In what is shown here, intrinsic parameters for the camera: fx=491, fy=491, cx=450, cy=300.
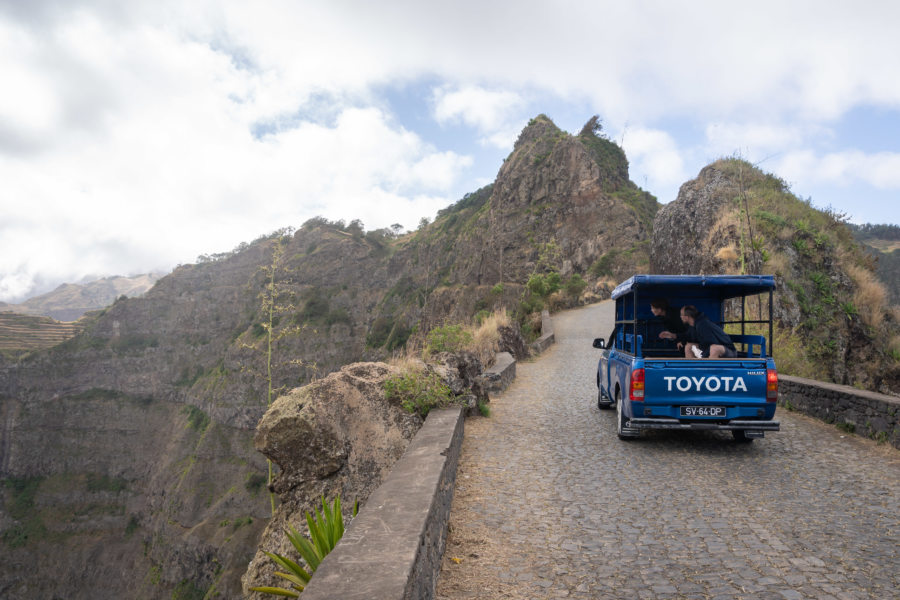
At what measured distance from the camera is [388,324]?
84.2 metres

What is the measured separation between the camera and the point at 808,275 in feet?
52.1

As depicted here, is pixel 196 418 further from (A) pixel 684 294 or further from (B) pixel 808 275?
(A) pixel 684 294

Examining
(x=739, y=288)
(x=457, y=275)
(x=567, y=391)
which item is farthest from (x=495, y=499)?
(x=457, y=275)

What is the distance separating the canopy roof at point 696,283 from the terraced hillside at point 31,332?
125299 millimetres

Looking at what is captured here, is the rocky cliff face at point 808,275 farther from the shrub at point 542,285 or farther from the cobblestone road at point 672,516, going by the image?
the shrub at point 542,285

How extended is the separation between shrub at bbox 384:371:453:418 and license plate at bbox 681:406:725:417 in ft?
10.0

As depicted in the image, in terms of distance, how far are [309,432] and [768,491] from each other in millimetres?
4754

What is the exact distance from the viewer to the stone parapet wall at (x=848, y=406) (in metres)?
6.29

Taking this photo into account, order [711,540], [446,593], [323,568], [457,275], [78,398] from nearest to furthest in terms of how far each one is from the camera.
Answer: [323,568] < [446,593] < [711,540] < [457,275] < [78,398]

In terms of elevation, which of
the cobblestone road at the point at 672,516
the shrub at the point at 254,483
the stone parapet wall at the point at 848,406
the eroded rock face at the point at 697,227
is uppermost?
the eroded rock face at the point at 697,227

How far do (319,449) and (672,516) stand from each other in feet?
11.8

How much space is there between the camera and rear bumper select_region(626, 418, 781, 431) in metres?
5.84

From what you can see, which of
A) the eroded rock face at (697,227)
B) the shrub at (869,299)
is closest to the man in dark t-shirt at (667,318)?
the eroded rock face at (697,227)

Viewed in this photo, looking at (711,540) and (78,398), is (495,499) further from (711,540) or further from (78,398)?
(78,398)
